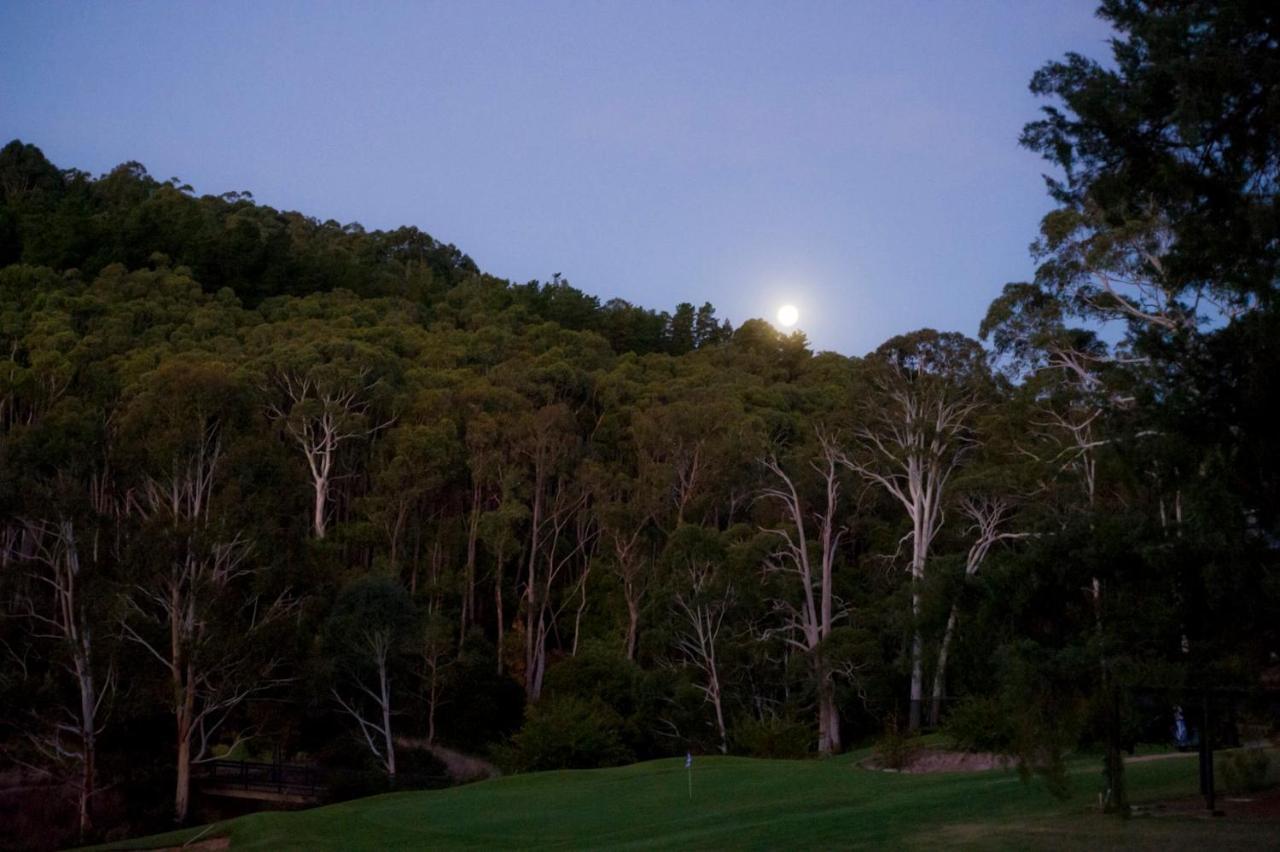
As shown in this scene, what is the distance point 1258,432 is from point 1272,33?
143 inches

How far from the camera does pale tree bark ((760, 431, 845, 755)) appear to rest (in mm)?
40719

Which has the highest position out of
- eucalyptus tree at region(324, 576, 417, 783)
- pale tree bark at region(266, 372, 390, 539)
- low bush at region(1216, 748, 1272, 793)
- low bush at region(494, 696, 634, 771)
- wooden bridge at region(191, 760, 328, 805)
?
pale tree bark at region(266, 372, 390, 539)

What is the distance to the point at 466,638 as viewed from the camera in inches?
1828

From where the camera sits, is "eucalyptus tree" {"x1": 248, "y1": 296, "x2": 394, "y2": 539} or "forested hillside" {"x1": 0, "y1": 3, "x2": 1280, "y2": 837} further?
"eucalyptus tree" {"x1": 248, "y1": 296, "x2": 394, "y2": 539}

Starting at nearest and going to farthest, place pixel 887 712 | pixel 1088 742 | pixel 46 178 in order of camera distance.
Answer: pixel 1088 742, pixel 887 712, pixel 46 178

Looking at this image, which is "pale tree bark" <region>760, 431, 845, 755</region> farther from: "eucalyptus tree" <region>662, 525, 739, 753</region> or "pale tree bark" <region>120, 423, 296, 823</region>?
"pale tree bark" <region>120, 423, 296, 823</region>

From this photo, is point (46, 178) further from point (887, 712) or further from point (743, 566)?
point (887, 712)

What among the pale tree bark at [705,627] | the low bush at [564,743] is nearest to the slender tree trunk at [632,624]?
the pale tree bark at [705,627]

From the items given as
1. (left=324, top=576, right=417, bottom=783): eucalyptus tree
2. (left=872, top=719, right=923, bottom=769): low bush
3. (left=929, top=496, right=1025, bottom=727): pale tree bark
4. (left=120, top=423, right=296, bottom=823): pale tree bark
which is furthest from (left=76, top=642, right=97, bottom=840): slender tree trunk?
(left=929, top=496, right=1025, bottom=727): pale tree bark

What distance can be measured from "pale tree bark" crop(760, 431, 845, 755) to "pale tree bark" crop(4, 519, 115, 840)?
21283 millimetres

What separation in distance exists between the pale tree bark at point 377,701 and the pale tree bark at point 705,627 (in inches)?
394

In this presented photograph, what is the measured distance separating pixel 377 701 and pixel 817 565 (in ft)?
53.5

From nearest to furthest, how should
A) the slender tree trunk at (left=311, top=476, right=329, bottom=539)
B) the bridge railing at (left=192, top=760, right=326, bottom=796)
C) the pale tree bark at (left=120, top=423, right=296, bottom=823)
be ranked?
the bridge railing at (left=192, top=760, right=326, bottom=796), the pale tree bark at (left=120, top=423, right=296, bottom=823), the slender tree trunk at (left=311, top=476, right=329, bottom=539)

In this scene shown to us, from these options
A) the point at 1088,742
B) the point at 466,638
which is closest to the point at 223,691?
the point at 466,638
